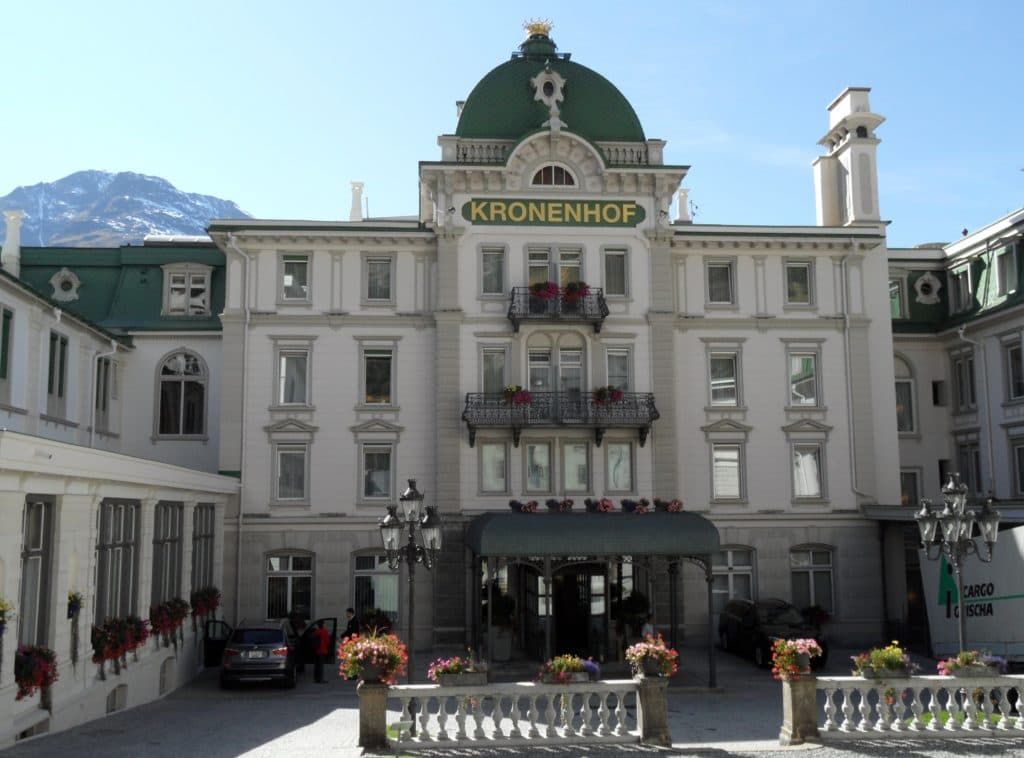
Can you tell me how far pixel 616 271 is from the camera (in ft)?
111

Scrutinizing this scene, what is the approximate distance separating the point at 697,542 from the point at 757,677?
13.3ft

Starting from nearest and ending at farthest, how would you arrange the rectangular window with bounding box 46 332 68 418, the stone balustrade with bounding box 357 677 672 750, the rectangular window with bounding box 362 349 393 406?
the stone balustrade with bounding box 357 677 672 750 < the rectangular window with bounding box 46 332 68 418 < the rectangular window with bounding box 362 349 393 406

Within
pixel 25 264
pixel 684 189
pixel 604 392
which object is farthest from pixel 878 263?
pixel 25 264

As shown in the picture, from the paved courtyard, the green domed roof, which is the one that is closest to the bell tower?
the green domed roof

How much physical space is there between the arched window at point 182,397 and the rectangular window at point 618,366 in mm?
13535

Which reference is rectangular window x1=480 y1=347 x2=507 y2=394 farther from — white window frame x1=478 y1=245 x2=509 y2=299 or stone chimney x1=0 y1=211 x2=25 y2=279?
stone chimney x1=0 y1=211 x2=25 y2=279

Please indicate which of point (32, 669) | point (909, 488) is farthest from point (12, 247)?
point (909, 488)

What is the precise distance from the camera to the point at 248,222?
33.1 metres

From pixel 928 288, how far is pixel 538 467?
1708cm

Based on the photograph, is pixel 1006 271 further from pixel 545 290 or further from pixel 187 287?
pixel 187 287

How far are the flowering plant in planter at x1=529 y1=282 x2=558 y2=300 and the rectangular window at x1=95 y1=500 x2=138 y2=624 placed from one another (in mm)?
14095

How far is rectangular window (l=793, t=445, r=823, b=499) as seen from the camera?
113ft

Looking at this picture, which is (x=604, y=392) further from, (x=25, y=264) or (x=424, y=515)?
(x=25, y=264)

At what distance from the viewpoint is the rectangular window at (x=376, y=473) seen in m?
33.1
